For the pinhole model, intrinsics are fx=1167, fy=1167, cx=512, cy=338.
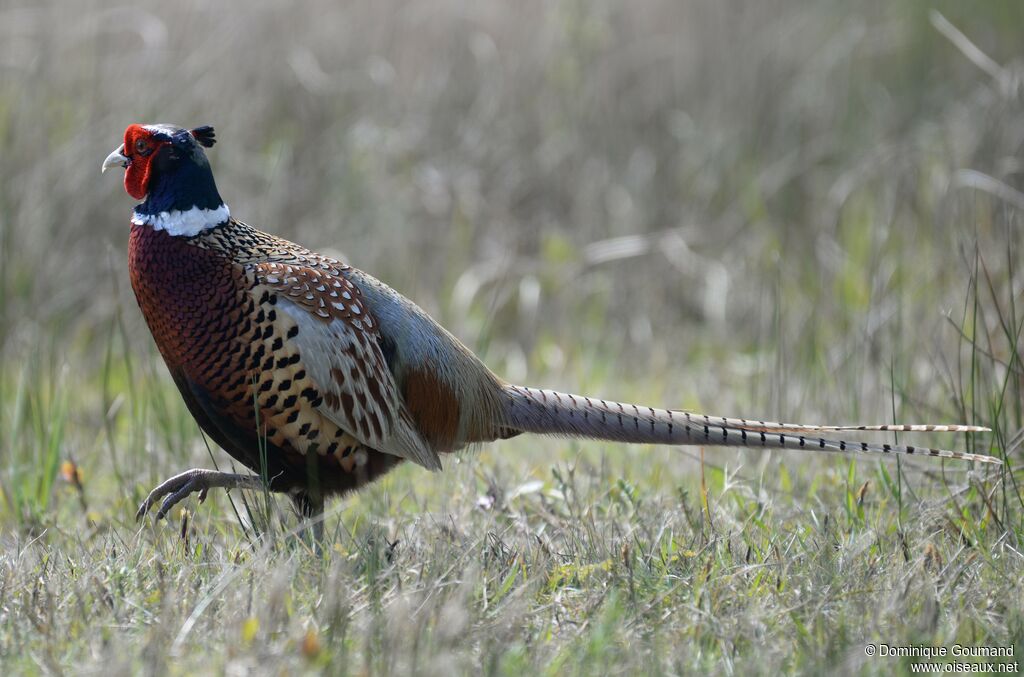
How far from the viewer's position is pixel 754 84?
6730mm

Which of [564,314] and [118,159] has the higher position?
[118,159]

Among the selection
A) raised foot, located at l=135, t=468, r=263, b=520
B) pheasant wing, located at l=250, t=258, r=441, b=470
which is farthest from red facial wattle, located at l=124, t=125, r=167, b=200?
raised foot, located at l=135, t=468, r=263, b=520

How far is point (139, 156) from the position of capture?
3271 mm

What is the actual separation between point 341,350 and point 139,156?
2.62ft

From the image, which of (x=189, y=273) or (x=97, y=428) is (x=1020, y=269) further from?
(x=97, y=428)

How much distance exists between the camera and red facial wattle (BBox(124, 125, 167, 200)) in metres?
3.24

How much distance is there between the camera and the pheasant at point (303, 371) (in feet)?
10.1

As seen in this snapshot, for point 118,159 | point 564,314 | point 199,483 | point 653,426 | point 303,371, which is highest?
point 118,159

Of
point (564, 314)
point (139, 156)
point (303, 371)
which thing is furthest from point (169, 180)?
point (564, 314)

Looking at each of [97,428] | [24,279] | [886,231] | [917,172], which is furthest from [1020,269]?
[24,279]

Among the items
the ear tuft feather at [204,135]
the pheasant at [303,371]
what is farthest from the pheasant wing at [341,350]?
the ear tuft feather at [204,135]

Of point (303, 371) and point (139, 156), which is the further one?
point (139, 156)

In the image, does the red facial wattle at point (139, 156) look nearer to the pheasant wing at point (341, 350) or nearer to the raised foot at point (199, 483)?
the pheasant wing at point (341, 350)

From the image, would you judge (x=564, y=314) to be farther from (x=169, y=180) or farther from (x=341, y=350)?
(x=169, y=180)
